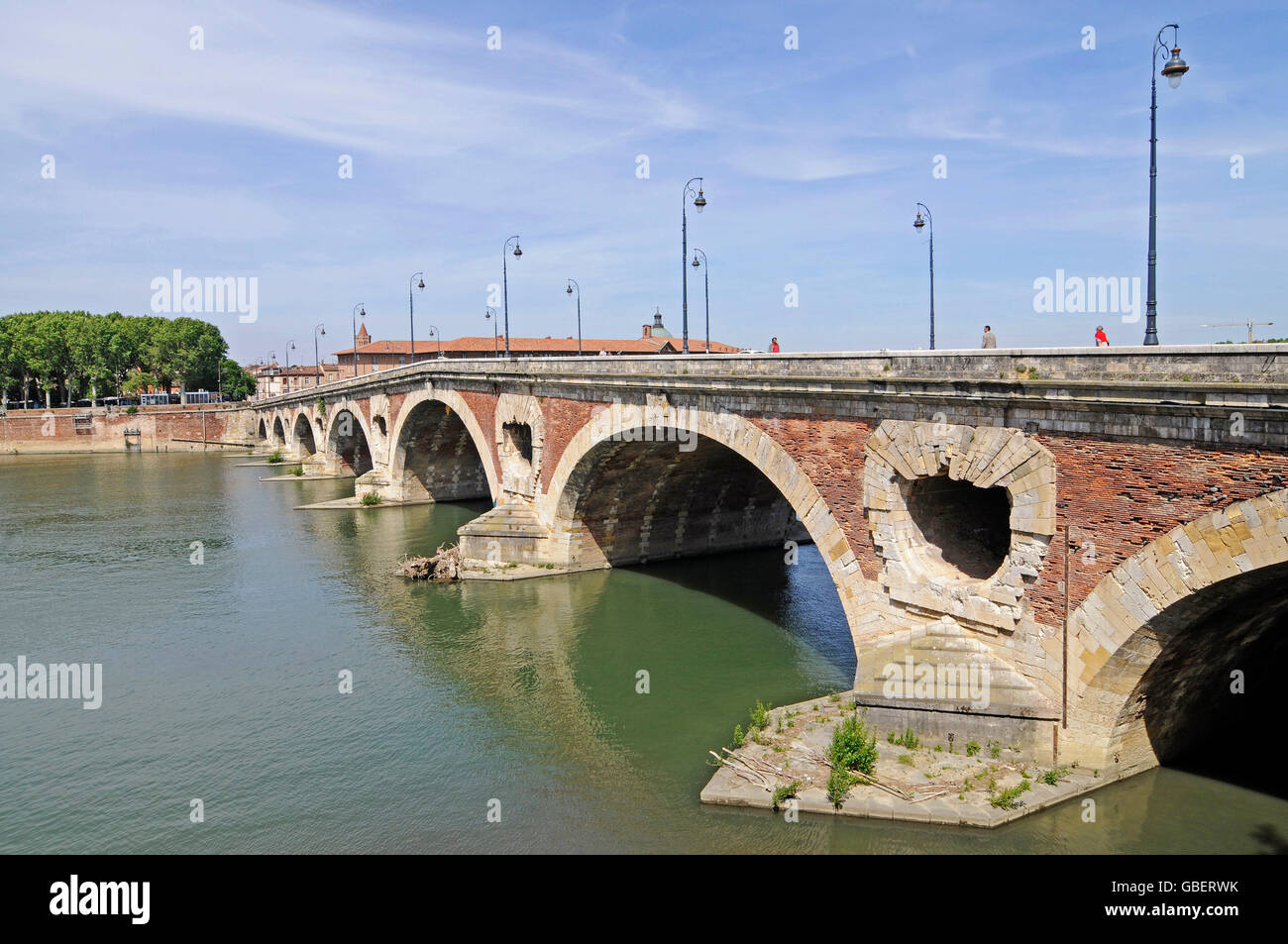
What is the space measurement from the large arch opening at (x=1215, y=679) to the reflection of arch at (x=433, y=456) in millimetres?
30630

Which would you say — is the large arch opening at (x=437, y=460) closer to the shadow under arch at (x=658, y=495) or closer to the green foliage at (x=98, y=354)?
the shadow under arch at (x=658, y=495)

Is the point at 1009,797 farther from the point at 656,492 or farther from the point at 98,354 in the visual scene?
the point at 98,354

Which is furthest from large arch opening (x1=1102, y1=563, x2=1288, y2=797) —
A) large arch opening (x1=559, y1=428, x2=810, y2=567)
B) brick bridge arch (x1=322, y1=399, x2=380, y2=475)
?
brick bridge arch (x1=322, y1=399, x2=380, y2=475)

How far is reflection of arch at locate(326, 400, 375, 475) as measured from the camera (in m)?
55.8

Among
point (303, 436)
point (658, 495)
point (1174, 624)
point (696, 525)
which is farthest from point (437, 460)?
point (1174, 624)

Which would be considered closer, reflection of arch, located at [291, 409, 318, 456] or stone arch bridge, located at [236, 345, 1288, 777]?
stone arch bridge, located at [236, 345, 1288, 777]

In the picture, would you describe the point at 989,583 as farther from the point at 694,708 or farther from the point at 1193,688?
the point at 694,708

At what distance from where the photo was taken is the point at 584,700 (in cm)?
1717

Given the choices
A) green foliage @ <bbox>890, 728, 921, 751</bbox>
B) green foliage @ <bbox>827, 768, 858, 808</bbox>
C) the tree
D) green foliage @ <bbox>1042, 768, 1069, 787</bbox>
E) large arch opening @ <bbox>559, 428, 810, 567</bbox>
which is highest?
the tree

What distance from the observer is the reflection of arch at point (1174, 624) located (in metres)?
9.84

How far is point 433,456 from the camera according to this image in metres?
42.3

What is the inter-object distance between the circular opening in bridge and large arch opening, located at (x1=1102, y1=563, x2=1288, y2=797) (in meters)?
2.77

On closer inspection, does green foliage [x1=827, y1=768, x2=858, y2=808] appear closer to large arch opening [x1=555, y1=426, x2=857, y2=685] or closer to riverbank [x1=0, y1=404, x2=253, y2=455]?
large arch opening [x1=555, y1=426, x2=857, y2=685]
